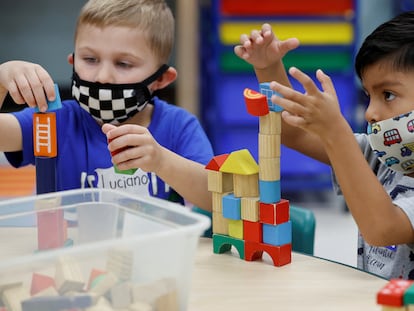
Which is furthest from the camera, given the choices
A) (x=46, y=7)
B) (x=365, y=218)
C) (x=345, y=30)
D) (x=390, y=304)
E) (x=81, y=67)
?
(x=46, y=7)

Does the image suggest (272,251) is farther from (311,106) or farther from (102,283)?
(102,283)

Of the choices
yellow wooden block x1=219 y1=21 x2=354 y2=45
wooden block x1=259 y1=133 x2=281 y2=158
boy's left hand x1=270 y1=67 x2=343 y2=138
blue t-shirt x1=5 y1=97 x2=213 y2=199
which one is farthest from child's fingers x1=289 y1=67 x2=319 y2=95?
yellow wooden block x1=219 y1=21 x2=354 y2=45

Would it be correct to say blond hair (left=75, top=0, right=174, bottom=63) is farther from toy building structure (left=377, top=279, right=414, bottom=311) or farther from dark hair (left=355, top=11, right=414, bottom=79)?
toy building structure (left=377, top=279, right=414, bottom=311)

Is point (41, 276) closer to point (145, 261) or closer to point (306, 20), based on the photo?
point (145, 261)

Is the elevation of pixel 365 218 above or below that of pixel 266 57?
below

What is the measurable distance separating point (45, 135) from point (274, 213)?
0.32 meters

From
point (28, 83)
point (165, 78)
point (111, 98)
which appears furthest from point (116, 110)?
point (28, 83)

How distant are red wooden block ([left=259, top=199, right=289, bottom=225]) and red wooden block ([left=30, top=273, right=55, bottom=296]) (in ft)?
1.09

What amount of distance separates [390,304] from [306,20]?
2.20 meters

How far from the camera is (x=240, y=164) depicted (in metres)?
0.91

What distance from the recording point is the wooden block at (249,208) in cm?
90

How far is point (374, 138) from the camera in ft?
3.36

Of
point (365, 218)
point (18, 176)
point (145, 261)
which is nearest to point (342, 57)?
point (18, 176)

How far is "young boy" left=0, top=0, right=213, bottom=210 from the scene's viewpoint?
1.18 metres
